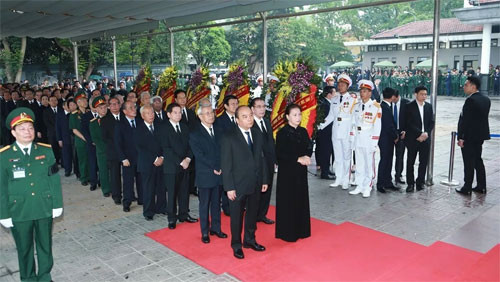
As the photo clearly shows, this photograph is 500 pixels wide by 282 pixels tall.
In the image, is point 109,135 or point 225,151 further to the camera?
point 109,135

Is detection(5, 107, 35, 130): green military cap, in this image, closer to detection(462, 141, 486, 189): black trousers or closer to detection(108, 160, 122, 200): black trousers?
detection(108, 160, 122, 200): black trousers

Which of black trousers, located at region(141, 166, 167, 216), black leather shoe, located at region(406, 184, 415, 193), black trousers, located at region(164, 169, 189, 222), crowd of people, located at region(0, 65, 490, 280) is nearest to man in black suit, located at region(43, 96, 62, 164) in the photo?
crowd of people, located at region(0, 65, 490, 280)

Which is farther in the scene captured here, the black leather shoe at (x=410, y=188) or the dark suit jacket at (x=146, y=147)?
the black leather shoe at (x=410, y=188)

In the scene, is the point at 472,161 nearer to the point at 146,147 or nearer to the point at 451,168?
the point at 451,168

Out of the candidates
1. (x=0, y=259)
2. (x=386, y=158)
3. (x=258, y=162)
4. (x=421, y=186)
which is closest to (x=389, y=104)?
(x=386, y=158)

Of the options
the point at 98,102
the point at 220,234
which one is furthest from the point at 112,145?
the point at 220,234

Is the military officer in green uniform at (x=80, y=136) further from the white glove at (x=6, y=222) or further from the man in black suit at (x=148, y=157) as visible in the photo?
the white glove at (x=6, y=222)

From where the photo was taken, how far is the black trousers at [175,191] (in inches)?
215

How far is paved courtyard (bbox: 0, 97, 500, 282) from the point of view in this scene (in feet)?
14.0

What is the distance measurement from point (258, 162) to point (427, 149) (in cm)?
366

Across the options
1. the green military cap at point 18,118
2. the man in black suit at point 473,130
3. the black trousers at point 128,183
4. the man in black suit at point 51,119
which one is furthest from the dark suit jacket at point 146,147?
the man in black suit at point 473,130

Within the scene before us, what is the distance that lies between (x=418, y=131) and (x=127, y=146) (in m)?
4.47

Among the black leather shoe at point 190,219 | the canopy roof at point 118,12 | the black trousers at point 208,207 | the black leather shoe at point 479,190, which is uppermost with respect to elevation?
the canopy roof at point 118,12

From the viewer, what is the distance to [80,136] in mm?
7562
